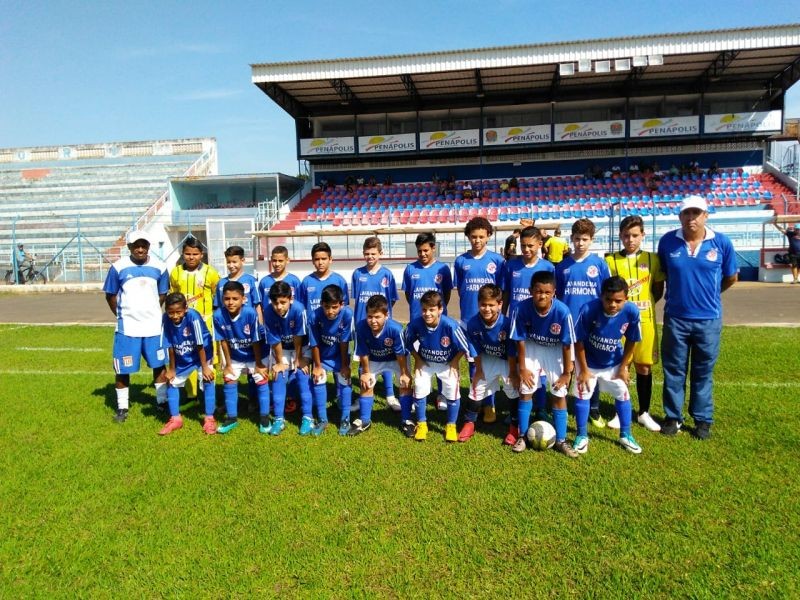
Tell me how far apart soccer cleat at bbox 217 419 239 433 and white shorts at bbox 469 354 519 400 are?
7.27 feet

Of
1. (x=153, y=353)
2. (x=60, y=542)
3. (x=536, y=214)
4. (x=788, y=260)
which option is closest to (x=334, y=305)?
(x=153, y=353)

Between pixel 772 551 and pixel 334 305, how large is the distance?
3.42 metres

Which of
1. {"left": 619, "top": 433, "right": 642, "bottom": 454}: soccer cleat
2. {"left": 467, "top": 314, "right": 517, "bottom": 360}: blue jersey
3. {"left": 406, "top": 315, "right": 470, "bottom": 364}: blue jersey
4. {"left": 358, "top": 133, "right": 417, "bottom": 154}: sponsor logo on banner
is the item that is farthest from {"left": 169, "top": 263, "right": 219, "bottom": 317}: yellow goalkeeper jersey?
{"left": 358, "top": 133, "right": 417, "bottom": 154}: sponsor logo on banner

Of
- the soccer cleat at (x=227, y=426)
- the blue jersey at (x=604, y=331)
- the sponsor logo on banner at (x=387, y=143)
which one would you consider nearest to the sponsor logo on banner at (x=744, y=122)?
the sponsor logo on banner at (x=387, y=143)

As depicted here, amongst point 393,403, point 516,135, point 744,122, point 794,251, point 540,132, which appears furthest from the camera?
point 516,135

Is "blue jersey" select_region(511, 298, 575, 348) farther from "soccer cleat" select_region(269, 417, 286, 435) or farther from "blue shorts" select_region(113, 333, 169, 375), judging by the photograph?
"blue shorts" select_region(113, 333, 169, 375)

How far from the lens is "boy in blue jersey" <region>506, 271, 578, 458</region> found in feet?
Result: 13.4

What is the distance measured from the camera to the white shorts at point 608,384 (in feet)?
13.4

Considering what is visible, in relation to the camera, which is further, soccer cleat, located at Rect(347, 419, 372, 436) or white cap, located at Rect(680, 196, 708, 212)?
soccer cleat, located at Rect(347, 419, 372, 436)

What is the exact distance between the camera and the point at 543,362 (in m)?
4.32

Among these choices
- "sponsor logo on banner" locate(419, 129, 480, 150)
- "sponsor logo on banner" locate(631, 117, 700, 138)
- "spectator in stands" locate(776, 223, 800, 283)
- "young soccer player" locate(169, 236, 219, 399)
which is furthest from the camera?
Result: "sponsor logo on banner" locate(419, 129, 480, 150)

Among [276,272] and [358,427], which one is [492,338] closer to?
[358,427]

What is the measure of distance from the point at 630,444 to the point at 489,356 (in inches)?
51.2

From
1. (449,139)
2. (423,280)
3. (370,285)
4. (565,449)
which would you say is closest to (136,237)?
(370,285)
